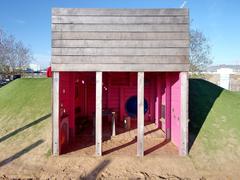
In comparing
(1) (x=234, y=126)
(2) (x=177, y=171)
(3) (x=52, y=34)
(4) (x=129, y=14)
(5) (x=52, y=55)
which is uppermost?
(4) (x=129, y=14)

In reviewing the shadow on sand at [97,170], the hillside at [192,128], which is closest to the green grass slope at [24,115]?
the hillside at [192,128]

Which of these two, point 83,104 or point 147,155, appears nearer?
point 147,155

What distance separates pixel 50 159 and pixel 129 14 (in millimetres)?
4877

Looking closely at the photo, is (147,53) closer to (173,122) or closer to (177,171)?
(173,122)

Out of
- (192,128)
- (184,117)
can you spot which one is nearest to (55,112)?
(184,117)

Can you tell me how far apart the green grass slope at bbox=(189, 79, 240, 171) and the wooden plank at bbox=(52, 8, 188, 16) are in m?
4.15

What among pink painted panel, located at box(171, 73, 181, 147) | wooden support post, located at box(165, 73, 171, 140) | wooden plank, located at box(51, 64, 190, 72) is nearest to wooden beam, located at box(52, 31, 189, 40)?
wooden plank, located at box(51, 64, 190, 72)

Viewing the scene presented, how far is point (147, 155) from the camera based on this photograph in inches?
242

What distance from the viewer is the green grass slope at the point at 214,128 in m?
5.88

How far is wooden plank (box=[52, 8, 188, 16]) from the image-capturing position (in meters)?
5.94

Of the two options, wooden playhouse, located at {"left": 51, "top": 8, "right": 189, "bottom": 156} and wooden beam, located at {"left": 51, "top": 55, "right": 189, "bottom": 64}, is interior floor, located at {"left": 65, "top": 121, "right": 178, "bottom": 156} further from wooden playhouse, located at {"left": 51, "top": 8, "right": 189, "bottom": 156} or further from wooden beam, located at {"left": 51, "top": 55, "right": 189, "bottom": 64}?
wooden beam, located at {"left": 51, "top": 55, "right": 189, "bottom": 64}

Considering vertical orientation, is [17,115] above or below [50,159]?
above

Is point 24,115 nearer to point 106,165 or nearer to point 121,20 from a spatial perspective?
point 106,165

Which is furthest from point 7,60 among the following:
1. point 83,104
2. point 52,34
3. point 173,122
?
point 173,122
